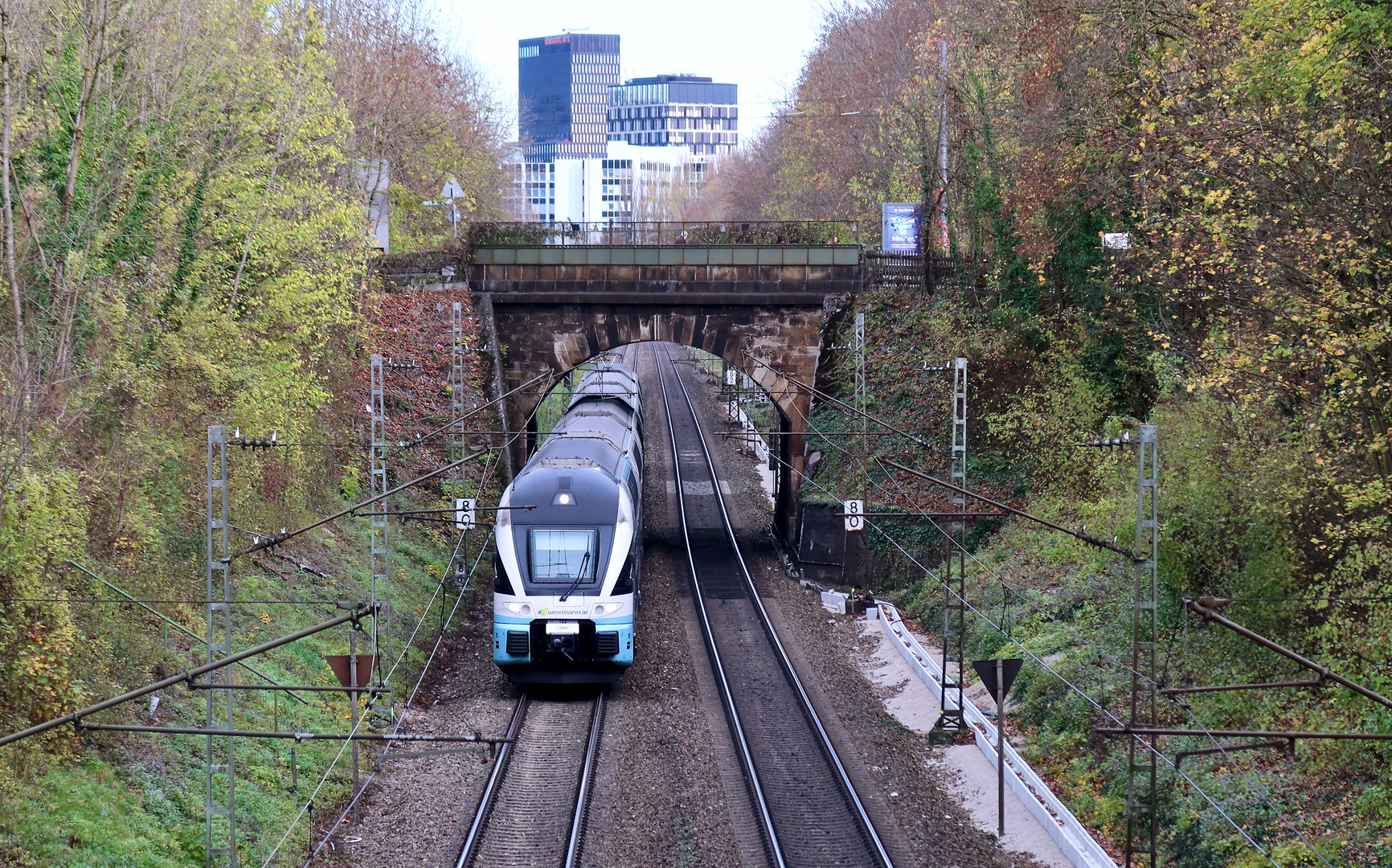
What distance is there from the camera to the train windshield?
1952 centimetres

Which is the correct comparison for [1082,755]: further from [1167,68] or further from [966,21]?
[966,21]

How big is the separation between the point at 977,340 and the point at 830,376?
3.97 m

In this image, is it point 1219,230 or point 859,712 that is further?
point 859,712

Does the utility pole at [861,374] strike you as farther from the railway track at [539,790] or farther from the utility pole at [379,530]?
the railway track at [539,790]

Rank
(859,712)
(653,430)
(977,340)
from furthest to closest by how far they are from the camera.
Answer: (653,430), (977,340), (859,712)

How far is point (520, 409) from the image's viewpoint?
110 feet

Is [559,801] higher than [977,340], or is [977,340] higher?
[977,340]

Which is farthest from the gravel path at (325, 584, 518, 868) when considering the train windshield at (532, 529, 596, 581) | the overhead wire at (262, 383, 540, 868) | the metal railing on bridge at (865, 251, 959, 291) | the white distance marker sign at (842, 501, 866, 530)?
the metal railing on bridge at (865, 251, 959, 291)

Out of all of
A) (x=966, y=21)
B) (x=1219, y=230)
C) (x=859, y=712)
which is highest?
(x=966, y=21)

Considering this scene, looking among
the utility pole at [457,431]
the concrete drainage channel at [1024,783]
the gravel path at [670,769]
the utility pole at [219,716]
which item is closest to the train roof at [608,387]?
the utility pole at [457,431]

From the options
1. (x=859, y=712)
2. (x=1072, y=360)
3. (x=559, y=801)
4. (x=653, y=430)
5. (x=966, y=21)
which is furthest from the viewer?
(x=653, y=430)

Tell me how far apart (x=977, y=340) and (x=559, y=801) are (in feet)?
63.6

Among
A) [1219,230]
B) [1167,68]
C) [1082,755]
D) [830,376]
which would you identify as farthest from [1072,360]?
[1082,755]

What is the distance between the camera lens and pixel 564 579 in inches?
768
